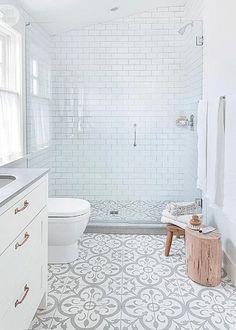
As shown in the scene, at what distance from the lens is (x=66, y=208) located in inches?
105

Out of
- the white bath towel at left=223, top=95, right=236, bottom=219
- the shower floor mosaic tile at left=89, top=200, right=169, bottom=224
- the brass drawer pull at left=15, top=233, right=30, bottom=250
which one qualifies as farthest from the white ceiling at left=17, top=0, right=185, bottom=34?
the brass drawer pull at left=15, top=233, right=30, bottom=250

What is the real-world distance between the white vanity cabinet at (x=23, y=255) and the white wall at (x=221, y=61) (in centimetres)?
120

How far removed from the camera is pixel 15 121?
3.07 metres

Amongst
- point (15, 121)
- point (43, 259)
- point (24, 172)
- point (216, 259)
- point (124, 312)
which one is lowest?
point (124, 312)

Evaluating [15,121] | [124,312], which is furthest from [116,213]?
[124,312]

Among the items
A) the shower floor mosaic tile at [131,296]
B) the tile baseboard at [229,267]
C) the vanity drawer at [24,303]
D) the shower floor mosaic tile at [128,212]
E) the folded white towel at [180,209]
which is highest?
the folded white towel at [180,209]

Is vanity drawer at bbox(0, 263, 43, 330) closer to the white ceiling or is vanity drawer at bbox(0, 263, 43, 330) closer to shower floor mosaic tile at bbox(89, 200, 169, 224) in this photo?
shower floor mosaic tile at bbox(89, 200, 169, 224)

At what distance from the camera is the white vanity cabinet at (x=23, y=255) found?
129 centimetres

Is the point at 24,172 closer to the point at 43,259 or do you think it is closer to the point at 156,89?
the point at 43,259

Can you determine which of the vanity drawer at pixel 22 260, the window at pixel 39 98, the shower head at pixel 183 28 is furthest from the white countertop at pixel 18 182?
the shower head at pixel 183 28

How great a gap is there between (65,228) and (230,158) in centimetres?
133

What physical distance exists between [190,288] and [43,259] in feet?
3.51

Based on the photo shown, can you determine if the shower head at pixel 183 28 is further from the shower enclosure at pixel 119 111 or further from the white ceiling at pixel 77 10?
the white ceiling at pixel 77 10

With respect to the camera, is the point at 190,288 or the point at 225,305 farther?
the point at 190,288
